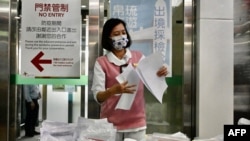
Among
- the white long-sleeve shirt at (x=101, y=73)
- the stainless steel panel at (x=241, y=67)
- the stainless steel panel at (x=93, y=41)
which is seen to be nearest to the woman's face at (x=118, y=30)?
the white long-sleeve shirt at (x=101, y=73)

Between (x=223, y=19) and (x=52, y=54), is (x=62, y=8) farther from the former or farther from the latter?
(x=223, y=19)

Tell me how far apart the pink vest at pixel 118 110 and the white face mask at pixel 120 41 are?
0.48 feet

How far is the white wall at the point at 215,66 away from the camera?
249 centimetres

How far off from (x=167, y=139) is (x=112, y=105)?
75 cm

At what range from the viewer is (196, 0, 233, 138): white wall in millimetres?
2492

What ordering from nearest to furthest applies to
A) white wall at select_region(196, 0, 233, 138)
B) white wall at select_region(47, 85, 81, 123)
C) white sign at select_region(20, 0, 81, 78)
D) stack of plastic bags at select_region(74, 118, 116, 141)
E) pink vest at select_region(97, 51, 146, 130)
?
1. stack of plastic bags at select_region(74, 118, 116, 141)
2. pink vest at select_region(97, 51, 146, 130)
3. white wall at select_region(196, 0, 233, 138)
4. white sign at select_region(20, 0, 81, 78)
5. white wall at select_region(47, 85, 81, 123)

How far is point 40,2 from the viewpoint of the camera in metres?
2.62

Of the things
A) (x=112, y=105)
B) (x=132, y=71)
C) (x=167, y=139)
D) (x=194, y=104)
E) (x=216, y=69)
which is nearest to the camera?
(x=167, y=139)

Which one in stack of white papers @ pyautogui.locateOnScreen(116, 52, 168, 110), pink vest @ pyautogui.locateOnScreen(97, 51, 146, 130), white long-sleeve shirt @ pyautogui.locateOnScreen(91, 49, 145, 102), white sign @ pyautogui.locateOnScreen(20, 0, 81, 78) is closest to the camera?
stack of white papers @ pyautogui.locateOnScreen(116, 52, 168, 110)

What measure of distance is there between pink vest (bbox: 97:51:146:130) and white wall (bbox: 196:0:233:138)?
1.95 ft

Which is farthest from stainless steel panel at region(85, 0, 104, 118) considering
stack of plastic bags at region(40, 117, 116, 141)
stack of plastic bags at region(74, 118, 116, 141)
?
stack of plastic bags at region(74, 118, 116, 141)

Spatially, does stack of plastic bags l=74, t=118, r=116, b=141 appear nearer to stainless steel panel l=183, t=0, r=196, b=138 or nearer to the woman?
the woman

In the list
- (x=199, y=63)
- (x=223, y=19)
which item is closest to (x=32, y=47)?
(x=199, y=63)

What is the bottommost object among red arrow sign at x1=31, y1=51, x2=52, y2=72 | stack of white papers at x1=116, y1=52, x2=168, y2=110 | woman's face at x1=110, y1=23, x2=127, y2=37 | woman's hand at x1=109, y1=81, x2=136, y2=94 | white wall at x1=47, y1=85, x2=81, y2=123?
white wall at x1=47, y1=85, x2=81, y2=123
